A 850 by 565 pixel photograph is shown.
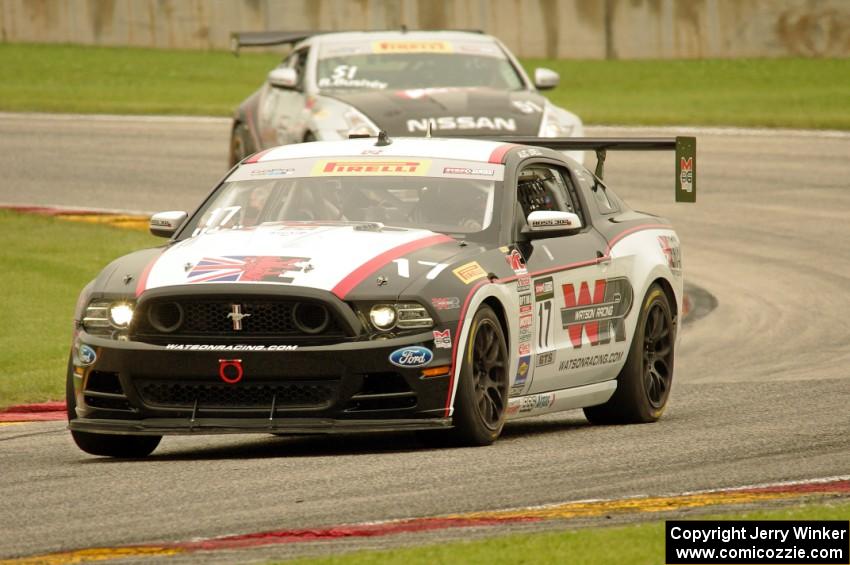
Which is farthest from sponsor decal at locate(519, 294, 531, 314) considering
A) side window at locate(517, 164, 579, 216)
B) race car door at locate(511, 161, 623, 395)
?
side window at locate(517, 164, 579, 216)

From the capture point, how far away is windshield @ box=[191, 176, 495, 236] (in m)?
10.3

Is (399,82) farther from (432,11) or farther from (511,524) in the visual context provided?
(432,11)

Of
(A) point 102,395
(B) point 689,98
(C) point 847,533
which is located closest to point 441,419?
(A) point 102,395

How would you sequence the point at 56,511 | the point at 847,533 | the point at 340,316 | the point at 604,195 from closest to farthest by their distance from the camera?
the point at 847,533
the point at 56,511
the point at 340,316
the point at 604,195

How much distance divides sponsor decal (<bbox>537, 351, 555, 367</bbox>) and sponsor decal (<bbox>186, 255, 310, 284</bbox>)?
152cm

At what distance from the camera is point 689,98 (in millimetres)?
35125

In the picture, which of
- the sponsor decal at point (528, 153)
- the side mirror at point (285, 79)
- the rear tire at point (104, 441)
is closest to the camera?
the rear tire at point (104, 441)

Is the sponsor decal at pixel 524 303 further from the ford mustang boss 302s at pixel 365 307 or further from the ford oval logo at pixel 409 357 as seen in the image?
the ford oval logo at pixel 409 357

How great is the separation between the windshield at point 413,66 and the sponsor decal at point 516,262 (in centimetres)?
815

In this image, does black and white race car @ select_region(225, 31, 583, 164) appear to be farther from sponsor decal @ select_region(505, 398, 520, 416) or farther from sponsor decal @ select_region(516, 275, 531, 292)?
sponsor decal @ select_region(505, 398, 520, 416)

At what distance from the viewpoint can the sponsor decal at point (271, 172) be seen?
10.8 metres

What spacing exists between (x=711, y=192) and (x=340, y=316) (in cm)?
1594

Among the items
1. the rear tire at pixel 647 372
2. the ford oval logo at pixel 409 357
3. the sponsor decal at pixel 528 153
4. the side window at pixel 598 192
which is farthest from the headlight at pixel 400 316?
the side window at pixel 598 192

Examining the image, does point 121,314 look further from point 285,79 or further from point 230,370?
point 285,79
